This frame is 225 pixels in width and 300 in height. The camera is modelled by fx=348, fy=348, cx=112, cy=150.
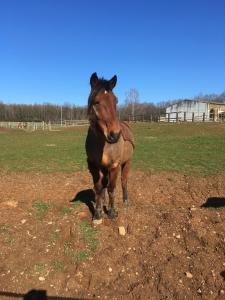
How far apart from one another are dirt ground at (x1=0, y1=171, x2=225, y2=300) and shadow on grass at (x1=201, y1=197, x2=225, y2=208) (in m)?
1.79

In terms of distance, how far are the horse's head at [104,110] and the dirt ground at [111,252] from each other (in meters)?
1.95

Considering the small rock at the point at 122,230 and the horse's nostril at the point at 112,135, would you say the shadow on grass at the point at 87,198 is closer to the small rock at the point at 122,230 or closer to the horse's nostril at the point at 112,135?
the small rock at the point at 122,230

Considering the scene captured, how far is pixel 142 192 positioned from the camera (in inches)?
395

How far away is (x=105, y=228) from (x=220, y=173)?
7.19 meters

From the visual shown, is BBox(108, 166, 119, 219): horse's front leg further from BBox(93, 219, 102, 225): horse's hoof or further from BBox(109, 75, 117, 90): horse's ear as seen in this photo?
BBox(109, 75, 117, 90): horse's ear

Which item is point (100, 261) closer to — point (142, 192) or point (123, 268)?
point (123, 268)

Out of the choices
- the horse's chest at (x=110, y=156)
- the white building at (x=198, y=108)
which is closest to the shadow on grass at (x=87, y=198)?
the horse's chest at (x=110, y=156)

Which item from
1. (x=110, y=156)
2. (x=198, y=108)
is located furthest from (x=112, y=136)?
(x=198, y=108)

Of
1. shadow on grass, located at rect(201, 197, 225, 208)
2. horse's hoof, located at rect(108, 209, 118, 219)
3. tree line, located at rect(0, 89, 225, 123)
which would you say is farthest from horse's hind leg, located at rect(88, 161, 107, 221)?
tree line, located at rect(0, 89, 225, 123)

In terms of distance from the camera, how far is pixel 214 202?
9148 mm

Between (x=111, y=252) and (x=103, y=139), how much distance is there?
1881 mm

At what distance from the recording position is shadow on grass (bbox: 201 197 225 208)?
28.8 feet

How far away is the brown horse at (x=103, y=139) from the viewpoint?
17.3 ft

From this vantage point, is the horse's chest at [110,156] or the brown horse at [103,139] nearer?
the brown horse at [103,139]
